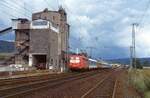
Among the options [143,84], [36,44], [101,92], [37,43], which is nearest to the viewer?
[101,92]

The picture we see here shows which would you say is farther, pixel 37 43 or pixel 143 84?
pixel 37 43

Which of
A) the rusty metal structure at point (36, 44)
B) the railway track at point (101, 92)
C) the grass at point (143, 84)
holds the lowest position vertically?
the railway track at point (101, 92)

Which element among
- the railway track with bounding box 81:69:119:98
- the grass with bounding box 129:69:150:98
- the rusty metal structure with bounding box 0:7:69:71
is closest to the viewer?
the railway track with bounding box 81:69:119:98

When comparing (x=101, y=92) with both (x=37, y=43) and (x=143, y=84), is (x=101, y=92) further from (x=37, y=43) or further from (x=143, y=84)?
(x=37, y=43)

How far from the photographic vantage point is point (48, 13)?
427 ft

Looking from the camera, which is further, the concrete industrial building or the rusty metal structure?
the concrete industrial building

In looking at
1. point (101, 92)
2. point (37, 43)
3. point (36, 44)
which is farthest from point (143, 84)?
point (37, 43)

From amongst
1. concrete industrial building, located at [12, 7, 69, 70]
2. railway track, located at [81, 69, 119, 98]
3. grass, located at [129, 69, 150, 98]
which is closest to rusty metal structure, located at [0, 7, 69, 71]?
concrete industrial building, located at [12, 7, 69, 70]

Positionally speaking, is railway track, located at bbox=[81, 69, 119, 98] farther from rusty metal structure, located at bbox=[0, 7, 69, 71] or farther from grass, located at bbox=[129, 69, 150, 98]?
rusty metal structure, located at bbox=[0, 7, 69, 71]

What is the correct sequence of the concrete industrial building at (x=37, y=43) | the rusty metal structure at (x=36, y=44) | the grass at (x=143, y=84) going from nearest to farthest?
1. the grass at (x=143, y=84)
2. the rusty metal structure at (x=36, y=44)
3. the concrete industrial building at (x=37, y=43)

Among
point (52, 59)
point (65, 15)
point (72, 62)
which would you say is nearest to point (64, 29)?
point (65, 15)

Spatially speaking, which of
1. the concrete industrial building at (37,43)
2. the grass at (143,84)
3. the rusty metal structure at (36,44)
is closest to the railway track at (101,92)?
the grass at (143,84)

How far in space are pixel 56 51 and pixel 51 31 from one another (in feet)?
26.2

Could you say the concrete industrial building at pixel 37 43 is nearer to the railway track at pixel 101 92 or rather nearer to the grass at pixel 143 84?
the grass at pixel 143 84
